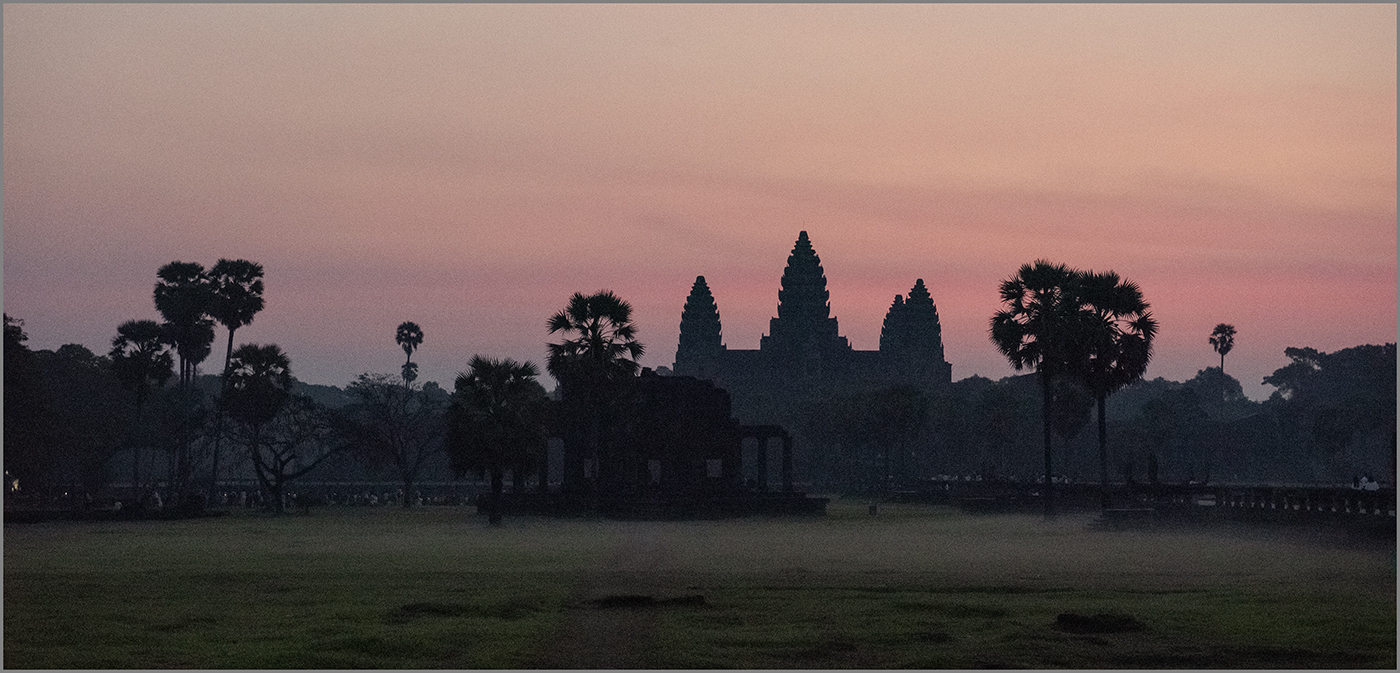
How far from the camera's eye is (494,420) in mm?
60188

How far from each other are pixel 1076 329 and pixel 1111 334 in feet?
5.27

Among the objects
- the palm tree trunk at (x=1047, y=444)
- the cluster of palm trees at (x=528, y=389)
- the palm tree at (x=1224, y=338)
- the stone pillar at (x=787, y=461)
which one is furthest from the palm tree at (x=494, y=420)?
the palm tree at (x=1224, y=338)

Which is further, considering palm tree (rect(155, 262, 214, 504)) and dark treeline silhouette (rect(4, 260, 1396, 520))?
palm tree (rect(155, 262, 214, 504))

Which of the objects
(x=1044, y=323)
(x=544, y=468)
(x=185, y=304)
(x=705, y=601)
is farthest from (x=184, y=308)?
(x=705, y=601)

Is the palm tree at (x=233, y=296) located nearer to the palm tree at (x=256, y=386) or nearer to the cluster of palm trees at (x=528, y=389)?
the palm tree at (x=256, y=386)

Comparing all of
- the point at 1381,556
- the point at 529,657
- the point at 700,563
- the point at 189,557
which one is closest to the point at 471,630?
the point at 529,657

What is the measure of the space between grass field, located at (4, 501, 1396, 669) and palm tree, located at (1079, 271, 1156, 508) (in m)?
18.9

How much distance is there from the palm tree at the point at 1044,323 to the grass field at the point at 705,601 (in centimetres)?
1872

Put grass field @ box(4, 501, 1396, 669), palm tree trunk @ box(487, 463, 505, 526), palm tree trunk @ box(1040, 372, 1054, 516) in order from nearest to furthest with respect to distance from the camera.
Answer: grass field @ box(4, 501, 1396, 669), palm tree trunk @ box(487, 463, 505, 526), palm tree trunk @ box(1040, 372, 1054, 516)

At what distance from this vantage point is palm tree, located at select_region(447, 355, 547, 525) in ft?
196

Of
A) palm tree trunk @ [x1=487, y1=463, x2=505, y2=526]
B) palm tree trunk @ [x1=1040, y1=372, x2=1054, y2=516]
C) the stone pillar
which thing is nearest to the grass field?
palm tree trunk @ [x1=487, y1=463, x2=505, y2=526]

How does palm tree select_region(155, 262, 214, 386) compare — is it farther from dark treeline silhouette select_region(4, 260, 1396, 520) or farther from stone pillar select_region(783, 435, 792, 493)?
stone pillar select_region(783, 435, 792, 493)

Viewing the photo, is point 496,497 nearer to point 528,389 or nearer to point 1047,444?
point 528,389

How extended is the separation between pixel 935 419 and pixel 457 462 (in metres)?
78.9
